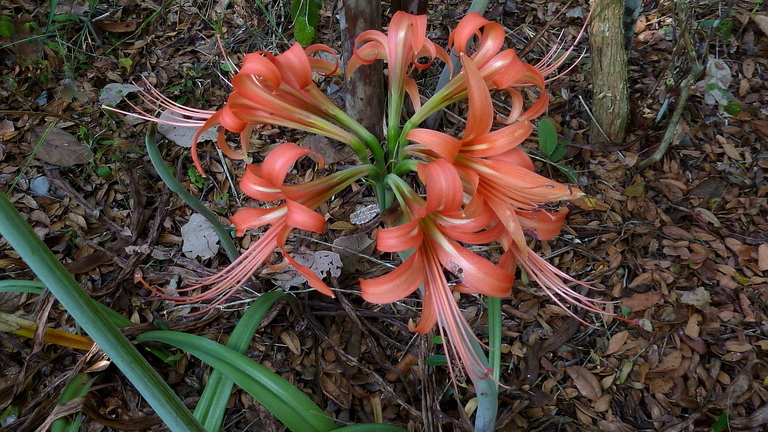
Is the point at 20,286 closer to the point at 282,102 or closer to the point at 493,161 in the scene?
the point at 282,102

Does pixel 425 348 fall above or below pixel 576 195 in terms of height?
below

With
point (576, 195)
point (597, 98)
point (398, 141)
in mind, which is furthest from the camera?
point (597, 98)

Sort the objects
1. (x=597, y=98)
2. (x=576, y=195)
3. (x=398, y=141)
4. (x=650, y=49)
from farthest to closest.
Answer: (x=650, y=49) < (x=597, y=98) < (x=398, y=141) < (x=576, y=195)

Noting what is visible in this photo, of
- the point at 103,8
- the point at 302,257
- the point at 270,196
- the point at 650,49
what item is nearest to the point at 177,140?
the point at 302,257

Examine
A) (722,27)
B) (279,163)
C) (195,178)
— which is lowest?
(195,178)

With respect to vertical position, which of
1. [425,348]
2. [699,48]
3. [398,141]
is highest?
[398,141]

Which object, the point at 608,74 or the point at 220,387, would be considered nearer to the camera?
the point at 220,387

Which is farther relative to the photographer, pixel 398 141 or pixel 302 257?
pixel 302 257

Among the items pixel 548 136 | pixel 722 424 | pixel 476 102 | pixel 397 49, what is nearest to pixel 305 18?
pixel 397 49

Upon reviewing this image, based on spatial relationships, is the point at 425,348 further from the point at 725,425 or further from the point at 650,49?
the point at 650,49
